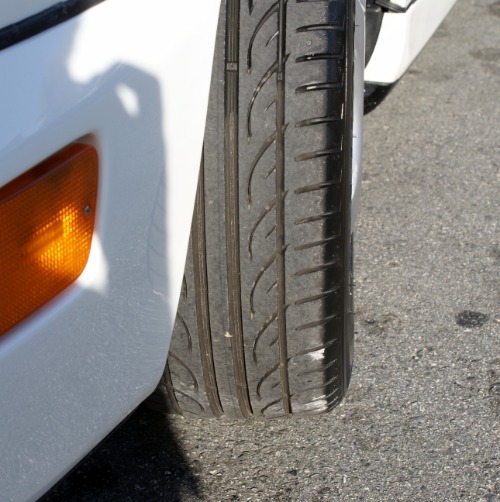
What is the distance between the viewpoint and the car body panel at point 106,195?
1128mm

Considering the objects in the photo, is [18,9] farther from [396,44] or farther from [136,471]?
[396,44]

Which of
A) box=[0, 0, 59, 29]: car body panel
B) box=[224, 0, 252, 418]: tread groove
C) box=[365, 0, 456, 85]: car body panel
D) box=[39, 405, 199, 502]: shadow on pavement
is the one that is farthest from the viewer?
box=[365, 0, 456, 85]: car body panel

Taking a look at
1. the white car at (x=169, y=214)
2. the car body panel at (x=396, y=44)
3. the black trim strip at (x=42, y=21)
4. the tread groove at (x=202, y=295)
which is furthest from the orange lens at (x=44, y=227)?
the car body panel at (x=396, y=44)

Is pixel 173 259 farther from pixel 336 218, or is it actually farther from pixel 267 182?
pixel 336 218

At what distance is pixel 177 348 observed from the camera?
177 cm

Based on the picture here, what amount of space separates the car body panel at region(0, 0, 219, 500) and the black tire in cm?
11

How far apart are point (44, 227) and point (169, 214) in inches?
10.6

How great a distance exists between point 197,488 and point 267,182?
27.1 inches

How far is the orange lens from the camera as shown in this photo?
1.13 metres

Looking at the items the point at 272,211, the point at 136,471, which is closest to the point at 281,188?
the point at 272,211

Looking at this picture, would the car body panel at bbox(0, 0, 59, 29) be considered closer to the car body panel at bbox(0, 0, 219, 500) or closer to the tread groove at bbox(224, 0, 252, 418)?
the car body panel at bbox(0, 0, 219, 500)

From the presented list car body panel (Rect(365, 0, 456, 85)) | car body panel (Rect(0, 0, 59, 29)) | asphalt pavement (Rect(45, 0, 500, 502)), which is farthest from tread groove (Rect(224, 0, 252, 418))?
car body panel (Rect(365, 0, 456, 85))

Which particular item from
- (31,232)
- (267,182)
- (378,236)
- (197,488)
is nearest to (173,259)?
(267,182)

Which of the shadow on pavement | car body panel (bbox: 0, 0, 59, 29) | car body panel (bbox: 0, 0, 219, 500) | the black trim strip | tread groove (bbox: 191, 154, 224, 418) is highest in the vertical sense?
car body panel (bbox: 0, 0, 59, 29)
